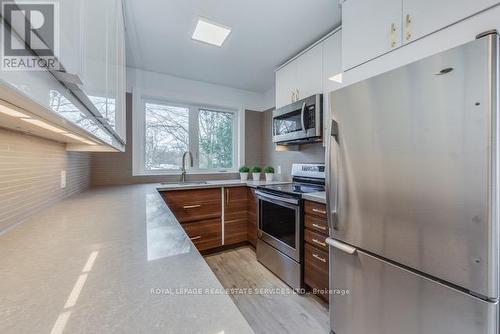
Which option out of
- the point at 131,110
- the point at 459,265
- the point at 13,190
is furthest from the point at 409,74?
the point at 131,110

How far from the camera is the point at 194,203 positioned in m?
2.42

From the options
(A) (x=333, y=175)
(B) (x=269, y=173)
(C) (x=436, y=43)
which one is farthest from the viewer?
(B) (x=269, y=173)

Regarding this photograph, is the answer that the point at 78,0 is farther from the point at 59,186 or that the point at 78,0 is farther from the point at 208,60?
the point at 208,60

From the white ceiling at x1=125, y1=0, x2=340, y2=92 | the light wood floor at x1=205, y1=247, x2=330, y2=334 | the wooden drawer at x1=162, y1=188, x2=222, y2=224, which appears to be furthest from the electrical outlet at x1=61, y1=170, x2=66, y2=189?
the light wood floor at x1=205, y1=247, x2=330, y2=334

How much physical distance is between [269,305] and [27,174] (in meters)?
1.77

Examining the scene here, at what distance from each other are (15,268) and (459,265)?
147cm

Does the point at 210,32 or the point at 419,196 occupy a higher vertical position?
the point at 210,32

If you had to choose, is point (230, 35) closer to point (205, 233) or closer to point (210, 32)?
point (210, 32)

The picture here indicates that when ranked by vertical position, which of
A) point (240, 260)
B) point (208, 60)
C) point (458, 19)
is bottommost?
point (240, 260)

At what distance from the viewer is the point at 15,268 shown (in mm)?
549

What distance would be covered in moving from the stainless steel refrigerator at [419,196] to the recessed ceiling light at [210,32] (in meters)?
1.24

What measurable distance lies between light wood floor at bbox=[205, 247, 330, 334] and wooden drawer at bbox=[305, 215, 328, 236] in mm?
613

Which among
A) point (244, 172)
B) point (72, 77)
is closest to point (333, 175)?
point (72, 77)

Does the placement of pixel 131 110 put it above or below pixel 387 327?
above
